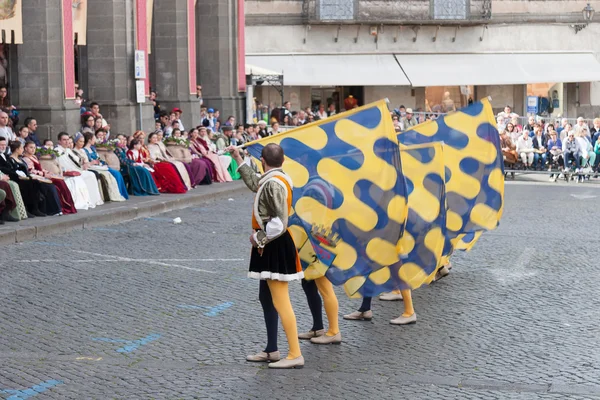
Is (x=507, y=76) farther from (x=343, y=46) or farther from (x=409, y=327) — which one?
(x=409, y=327)

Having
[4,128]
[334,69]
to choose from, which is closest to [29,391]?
[4,128]

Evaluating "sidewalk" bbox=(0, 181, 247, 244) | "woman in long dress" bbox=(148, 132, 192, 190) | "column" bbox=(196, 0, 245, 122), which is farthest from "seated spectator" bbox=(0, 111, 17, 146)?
"column" bbox=(196, 0, 245, 122)

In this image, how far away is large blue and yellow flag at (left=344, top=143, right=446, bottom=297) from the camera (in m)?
10.8

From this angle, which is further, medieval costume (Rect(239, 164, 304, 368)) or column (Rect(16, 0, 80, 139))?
column (Rect(16, 0, 80, 139))

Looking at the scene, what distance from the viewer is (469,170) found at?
1311 cm

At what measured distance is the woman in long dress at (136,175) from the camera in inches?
867

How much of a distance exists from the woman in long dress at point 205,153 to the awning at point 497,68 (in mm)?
22739

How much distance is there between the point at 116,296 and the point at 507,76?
38855 millimetres

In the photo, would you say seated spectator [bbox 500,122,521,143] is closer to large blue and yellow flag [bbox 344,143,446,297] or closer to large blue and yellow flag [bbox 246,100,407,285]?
large blue and yellow flag [bbox 344,143,446,297]

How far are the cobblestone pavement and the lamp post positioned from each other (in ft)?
114

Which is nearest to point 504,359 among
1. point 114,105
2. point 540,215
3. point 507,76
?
point 540,215

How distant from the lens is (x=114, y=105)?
28125mm

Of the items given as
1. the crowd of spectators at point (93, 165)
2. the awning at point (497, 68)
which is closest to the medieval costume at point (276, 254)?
the crowd of spectators at point (93, 165)

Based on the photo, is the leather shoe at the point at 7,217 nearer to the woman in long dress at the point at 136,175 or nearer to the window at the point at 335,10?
the woman in long dress at the point at 136,175
